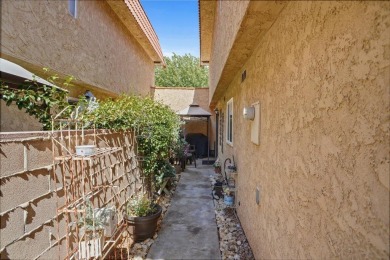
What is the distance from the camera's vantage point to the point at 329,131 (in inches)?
58.2

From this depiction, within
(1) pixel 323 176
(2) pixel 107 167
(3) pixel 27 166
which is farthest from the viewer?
(2) pixel 107 167

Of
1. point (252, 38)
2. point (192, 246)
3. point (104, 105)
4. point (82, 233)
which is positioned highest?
point (252, 38)

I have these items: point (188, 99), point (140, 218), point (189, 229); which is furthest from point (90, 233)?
point (188, 99)

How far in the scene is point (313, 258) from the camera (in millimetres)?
1665

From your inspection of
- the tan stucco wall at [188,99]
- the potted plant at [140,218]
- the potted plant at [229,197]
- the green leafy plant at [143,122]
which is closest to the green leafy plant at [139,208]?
the potted plant at [140,218]

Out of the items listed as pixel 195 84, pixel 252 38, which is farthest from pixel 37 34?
pixel 195 84

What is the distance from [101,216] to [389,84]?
3.26 metres

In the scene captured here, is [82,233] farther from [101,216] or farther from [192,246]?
[192,246]

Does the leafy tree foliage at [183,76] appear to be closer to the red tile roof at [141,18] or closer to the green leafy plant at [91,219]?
the red tile roof at [141,18]

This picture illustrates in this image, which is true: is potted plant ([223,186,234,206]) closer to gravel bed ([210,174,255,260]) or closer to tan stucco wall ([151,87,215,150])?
gravel bed ([210,174,255,260])

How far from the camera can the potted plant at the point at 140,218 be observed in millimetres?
4141

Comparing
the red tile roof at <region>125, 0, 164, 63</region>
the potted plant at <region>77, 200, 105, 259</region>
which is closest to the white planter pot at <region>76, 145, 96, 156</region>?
the potted plant at <region>77, 200, 105, 259</region>

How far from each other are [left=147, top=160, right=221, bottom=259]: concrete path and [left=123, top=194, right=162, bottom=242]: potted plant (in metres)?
0.27

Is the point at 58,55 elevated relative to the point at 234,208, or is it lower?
elevated
